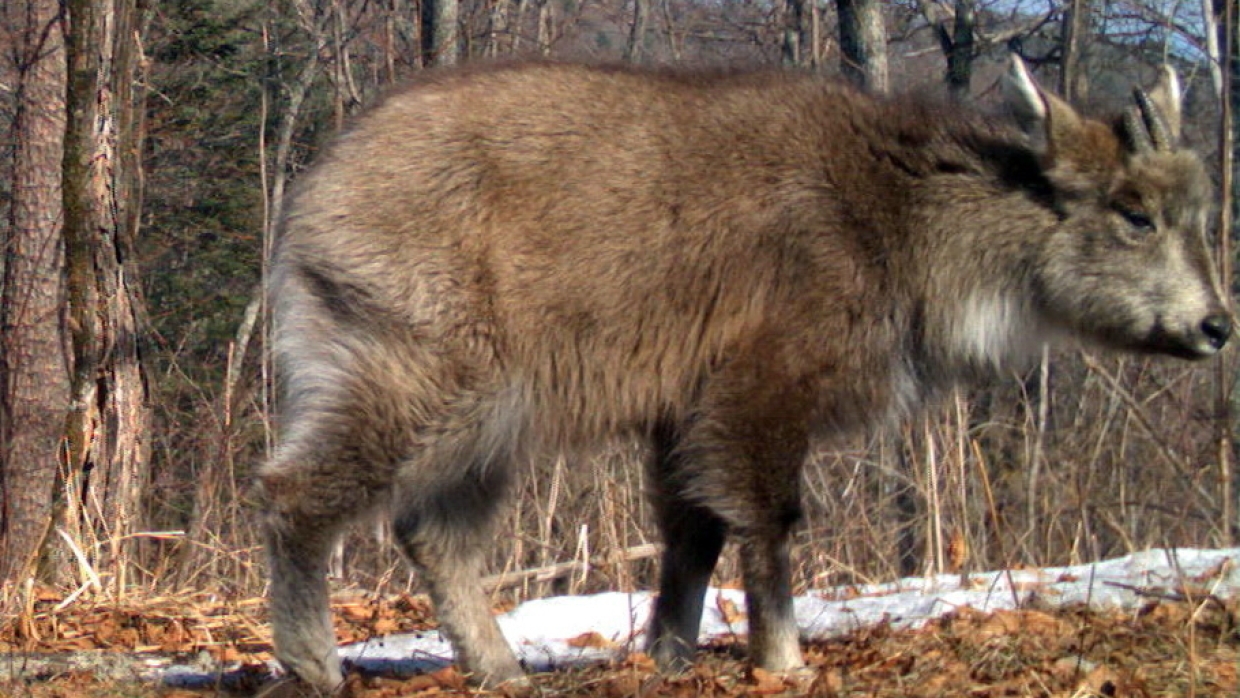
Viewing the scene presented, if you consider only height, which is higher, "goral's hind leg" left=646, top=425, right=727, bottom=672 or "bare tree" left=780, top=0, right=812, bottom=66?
"bare tree" left=780, top=0, right=812, bottom=66

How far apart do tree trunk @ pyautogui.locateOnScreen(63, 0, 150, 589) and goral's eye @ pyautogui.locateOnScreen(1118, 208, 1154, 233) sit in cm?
399

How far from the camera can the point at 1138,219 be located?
482cm

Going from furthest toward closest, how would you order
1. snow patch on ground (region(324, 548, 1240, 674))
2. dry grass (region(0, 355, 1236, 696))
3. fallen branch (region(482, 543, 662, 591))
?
fallen branch (region(482, 543, 662, 591)) → snow patch on ground (region(324, 548, 1240, 674)) → dry grass (region(0, 355, 1236, 696))

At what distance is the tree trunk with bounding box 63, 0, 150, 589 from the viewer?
6.29 metres

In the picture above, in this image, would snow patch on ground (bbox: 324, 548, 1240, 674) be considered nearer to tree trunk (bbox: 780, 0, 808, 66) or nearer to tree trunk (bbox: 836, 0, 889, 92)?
tree trunk (bbox: 836, 0, 889, 92)

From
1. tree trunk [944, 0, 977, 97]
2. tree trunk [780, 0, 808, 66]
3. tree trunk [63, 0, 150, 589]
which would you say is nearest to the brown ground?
tree trunk [63, 0, 150, 589]

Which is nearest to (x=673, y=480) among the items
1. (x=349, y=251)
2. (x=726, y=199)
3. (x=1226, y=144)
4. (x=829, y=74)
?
(x=726, y=199)

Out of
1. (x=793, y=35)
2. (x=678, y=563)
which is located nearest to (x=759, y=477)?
(x=678, y=563)

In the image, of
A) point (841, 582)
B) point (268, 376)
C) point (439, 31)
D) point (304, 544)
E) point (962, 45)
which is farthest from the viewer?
point (962, 45)

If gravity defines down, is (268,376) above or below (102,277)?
below

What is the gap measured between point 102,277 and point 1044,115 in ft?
12.8

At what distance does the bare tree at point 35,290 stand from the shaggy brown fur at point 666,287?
5.18 meters

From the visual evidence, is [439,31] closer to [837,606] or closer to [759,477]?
[837,606]

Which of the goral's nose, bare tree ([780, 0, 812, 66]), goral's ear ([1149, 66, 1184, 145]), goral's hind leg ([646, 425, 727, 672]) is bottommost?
goral's hind leg ([646, 425, 727, 672])
